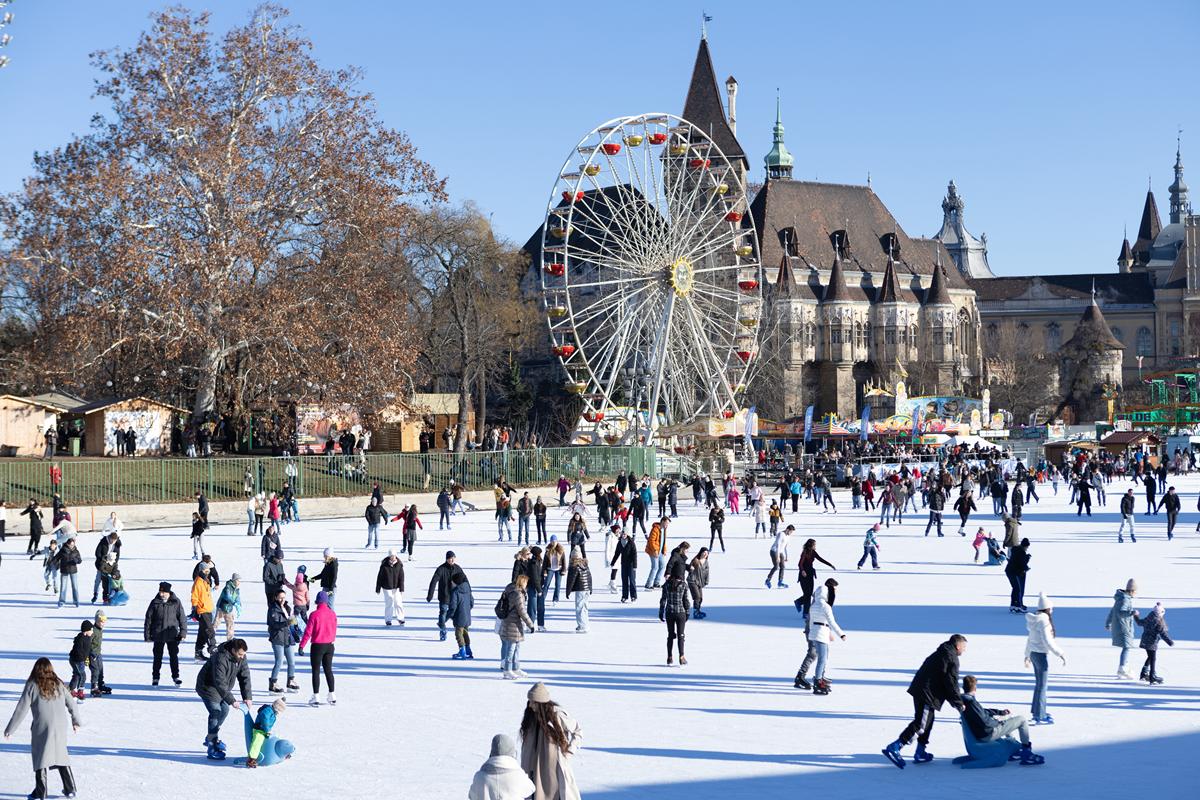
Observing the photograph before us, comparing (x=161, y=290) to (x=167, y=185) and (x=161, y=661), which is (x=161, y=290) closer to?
(x=167, y=185)

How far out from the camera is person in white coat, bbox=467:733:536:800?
26.0 feet

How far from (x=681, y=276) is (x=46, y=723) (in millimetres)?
40802

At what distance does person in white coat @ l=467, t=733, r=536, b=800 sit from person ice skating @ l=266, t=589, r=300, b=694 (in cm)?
729

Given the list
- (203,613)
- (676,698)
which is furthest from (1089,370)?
(203,613)

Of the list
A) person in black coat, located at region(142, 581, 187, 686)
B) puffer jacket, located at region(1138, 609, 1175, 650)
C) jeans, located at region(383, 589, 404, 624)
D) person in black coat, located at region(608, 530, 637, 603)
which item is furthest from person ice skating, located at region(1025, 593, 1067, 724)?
person in black coat, located at region(608, 530, 637, 603)

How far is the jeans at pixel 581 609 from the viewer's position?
18.8 meters

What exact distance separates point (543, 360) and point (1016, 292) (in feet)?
235

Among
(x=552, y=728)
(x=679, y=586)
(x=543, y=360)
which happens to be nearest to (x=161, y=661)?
(x=679, y=586)

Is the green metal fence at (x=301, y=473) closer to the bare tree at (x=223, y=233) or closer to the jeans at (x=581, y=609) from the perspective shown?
the bare tree at (x=223, y=233)

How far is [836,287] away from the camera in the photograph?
111 m

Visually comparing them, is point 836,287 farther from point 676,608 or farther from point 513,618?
point 513,618

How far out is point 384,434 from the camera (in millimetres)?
54438

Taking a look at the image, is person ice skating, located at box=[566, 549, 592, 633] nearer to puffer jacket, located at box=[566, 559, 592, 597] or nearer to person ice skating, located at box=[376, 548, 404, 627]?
puffer jacket, located at box=[566, 559, 592, 597]

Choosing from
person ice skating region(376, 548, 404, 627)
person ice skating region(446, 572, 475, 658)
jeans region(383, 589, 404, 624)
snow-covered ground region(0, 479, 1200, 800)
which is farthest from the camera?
jeans region(383, 589, 404, 624)
